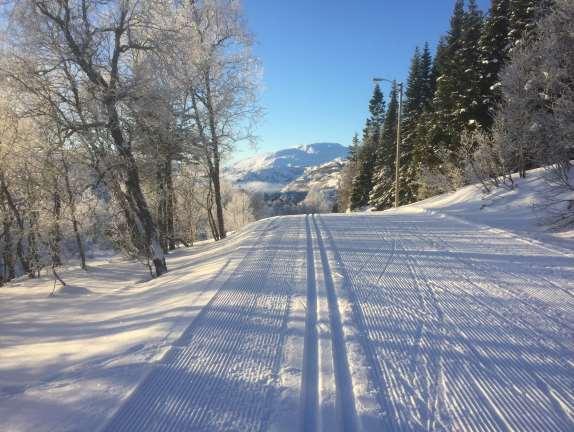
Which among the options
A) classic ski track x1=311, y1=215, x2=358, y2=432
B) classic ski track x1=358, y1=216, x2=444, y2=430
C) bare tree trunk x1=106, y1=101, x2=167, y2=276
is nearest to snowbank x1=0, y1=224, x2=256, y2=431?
classic ski track x1=311, y1=215, x2=358, y2=432

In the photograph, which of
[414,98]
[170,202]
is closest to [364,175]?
[414,98]

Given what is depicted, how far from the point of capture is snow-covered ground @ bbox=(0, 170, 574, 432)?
2080mm

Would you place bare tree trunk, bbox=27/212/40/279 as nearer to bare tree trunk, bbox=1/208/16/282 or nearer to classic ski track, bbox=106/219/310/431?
bare tree trunk, bbox=1/208/16/282

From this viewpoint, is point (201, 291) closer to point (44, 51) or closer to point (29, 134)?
point (44, 51)

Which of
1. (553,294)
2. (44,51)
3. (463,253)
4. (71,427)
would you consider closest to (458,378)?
(553,294)

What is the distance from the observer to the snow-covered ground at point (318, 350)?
81.9 inches

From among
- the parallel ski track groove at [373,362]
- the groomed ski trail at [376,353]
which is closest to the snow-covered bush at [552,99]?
the groomed ski trail at [376,353]

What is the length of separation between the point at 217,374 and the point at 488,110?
20168 mm

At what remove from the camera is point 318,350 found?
2.75 metres

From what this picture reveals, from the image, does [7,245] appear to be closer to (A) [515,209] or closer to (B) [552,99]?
(A) [515,209]

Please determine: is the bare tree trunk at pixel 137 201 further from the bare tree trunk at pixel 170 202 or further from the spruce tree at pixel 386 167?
the spruce tree at pixel 386 167

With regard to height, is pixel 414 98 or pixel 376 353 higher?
pixel 414 98

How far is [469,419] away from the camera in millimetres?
1996

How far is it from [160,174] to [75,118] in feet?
14.8
